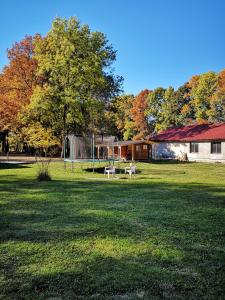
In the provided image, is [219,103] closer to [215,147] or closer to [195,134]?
[195,134]

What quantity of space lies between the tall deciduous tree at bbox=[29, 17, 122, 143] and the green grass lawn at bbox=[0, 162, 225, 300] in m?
27.9

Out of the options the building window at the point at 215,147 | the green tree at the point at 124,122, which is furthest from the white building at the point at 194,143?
the green tree at the point at 124,122

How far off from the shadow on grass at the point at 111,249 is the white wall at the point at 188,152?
91.8ft

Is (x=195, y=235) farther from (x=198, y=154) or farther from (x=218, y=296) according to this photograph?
(x=198, y=154)

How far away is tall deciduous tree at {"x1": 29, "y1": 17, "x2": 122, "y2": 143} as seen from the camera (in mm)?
36531

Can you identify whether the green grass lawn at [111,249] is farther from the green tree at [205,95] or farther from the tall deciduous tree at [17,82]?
the green tree at [205,95]

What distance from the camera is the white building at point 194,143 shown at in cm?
3688

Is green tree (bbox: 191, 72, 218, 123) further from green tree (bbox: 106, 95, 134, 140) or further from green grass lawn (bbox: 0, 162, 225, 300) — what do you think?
green grass lawn (bbox: 0, 162, 225, 300)

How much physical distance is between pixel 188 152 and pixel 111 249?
119 feet

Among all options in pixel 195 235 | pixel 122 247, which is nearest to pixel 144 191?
pixel 195 235

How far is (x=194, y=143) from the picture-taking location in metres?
39.8

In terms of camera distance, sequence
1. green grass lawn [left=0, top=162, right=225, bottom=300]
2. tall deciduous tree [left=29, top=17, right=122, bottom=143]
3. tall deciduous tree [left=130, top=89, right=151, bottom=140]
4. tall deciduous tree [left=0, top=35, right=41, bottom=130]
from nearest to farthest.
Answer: green grass lawn [left=0, top=162, right=225, bottom=300] < tall deciduous tree [left=29, top=17, right=122, bottom=143] < tall deciduous tree [left=0, top=35, right=41, bottom=130] < tall deciduous tree [left=130, top=89, right=151, bottom=140]

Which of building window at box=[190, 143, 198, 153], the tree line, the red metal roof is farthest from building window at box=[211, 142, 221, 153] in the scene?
the tree line

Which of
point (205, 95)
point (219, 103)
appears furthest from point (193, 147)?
point (205, 95)
